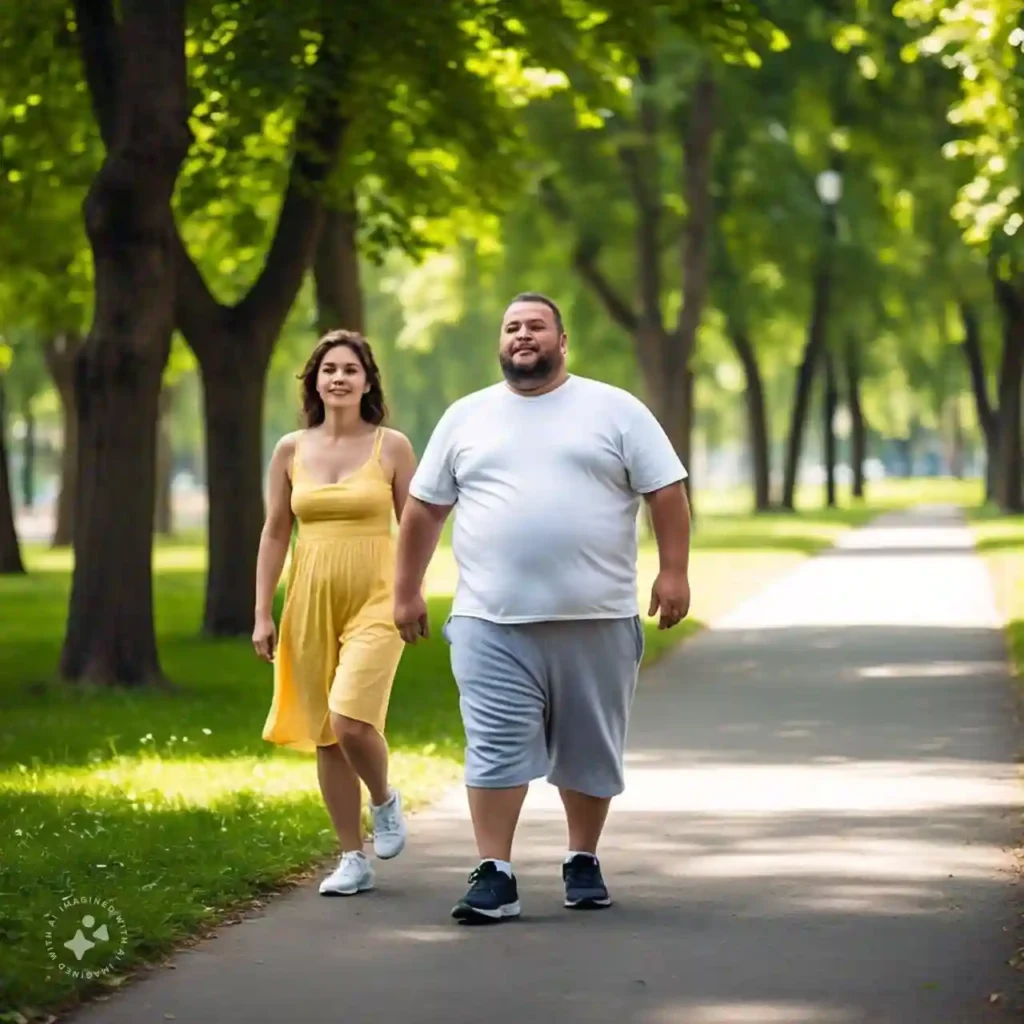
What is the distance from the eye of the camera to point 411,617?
826 cm

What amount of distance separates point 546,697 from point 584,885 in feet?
1.97

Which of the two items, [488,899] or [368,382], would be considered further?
[368,382]

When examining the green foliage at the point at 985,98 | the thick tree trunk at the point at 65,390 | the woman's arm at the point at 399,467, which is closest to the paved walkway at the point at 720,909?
the woman's arm at the point at 399,467

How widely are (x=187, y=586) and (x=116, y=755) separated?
19.5 m

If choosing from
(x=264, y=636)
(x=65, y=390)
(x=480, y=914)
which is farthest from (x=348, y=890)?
(x=65, y=390)

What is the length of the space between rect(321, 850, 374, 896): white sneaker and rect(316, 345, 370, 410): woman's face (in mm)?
1468

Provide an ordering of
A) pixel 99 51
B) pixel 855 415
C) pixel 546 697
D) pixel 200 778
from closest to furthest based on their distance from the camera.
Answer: pixel 546 697
pixel 200 778
pixel 99 51
pixel 855 415

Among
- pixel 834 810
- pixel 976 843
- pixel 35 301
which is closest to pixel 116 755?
pixel 834 810

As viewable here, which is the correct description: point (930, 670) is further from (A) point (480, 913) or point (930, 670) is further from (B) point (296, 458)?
(A) point (480, 913)

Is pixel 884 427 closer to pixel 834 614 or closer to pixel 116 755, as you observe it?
pixel 834 614

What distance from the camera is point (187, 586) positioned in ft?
107

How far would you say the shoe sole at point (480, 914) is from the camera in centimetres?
799

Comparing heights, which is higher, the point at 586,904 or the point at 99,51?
the point at 99,51

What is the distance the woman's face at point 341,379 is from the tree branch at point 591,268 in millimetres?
33897
